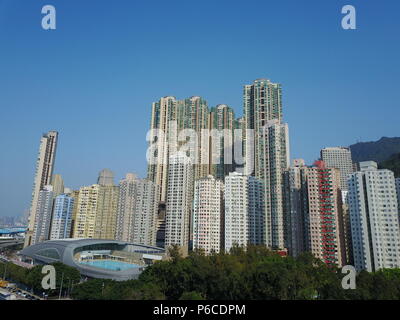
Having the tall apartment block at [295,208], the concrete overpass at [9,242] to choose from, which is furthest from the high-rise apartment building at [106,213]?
the tall apartment block at [295,208]

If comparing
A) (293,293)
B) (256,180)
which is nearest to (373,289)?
(293,293)

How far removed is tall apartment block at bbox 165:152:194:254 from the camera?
63.5 feet

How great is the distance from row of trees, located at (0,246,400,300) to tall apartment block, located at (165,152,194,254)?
7717 mm

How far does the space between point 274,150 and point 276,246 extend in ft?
20.5

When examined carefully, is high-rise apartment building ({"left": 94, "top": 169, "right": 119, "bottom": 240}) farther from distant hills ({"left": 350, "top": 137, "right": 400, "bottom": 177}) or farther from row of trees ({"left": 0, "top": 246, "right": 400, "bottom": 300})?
distant hills ({"left": 350, "top": 137, "right": 400, "bottom": 177})

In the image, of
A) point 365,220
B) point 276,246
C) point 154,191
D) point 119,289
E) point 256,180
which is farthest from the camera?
point 154,191

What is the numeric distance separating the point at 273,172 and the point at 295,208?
312cm

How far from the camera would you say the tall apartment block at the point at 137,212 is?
2141 centimetres

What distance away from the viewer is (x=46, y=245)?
17922 millimetres

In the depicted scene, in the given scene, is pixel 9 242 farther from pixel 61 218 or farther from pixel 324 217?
pixel 324 217

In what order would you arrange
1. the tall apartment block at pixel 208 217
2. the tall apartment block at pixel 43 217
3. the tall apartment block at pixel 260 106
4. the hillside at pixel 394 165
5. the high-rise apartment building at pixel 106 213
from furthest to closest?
the tall apartment block at pixel 260 106 < the tall apartment block at pixel 43 217 < the high-rise apartment building at pixel 106 213 < the hillside at pixel 394 165 < the tall apartment block at pixel 208 217

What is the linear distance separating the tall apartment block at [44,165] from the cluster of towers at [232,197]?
0.10m

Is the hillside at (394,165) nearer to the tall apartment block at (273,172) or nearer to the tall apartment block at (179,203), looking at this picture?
the tall apartment block at (273,172)
